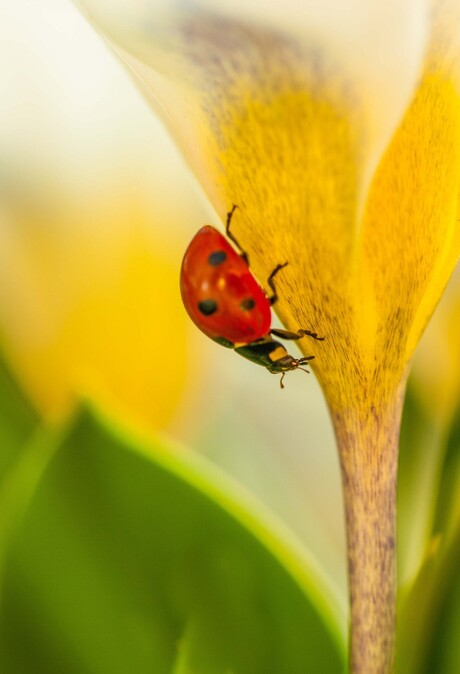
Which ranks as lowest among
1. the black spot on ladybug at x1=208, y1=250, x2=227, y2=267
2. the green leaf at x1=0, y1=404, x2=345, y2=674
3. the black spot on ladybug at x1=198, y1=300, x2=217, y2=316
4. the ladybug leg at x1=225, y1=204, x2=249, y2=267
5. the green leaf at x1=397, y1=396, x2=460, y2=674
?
the green leaf at x1=0, y1=404, x2=345, y2=674

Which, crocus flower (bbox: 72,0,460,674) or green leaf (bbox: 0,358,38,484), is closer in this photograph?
crocus flower (bbox: 72,0,460,674)

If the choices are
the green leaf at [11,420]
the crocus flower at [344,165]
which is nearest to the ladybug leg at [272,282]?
the crocus flower at [344,165]

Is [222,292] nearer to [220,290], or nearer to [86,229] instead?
[220,290]

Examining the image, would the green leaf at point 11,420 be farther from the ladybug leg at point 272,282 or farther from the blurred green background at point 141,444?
the ladybug leg at point 272,282

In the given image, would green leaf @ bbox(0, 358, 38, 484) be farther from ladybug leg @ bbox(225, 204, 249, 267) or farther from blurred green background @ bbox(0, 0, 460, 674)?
ladybug leg @ bbox(225, 204, 249, 267)

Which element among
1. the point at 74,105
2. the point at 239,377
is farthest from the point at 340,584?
the point at 74,105

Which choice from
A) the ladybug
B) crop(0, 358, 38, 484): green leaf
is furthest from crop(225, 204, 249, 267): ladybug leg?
crop(0, 358, 38, 484): green leaf

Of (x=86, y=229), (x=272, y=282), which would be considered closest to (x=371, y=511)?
(x=272, y=282)
